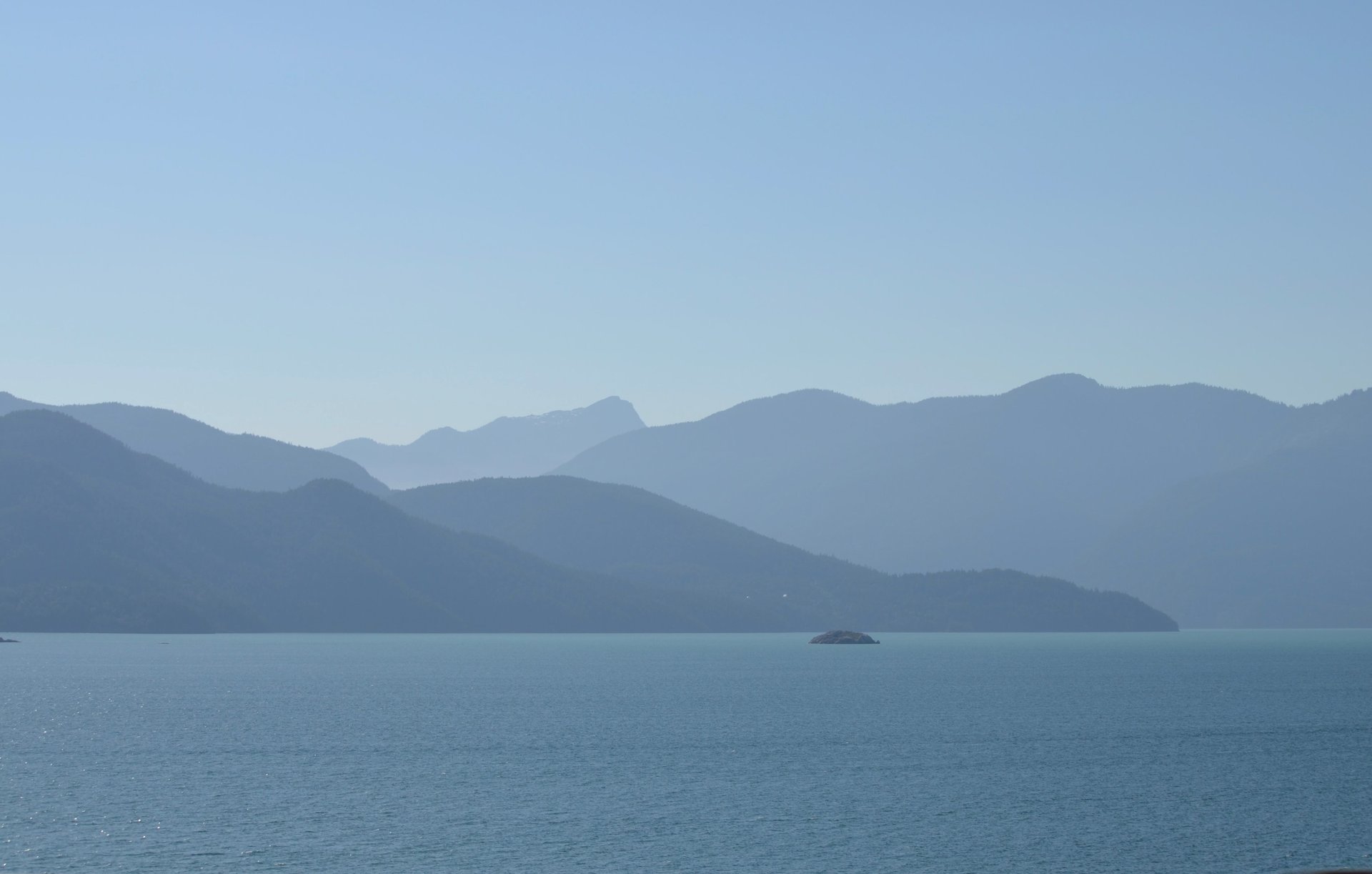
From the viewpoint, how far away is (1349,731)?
146m

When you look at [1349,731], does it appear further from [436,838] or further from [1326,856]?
[436,838]

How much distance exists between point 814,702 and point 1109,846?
9904cm

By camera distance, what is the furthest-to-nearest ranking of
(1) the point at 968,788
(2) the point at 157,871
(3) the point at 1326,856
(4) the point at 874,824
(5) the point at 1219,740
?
1. (5) the point at 1219,740
2. (1) the point at 968,788
3. (4) the point at 874,824
4. (3) the point at 1326,856
5. (2) the point at 157,871

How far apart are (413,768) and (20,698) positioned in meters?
82.4

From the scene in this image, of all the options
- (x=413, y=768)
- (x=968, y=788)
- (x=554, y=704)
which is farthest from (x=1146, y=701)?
(x=413, y=768)

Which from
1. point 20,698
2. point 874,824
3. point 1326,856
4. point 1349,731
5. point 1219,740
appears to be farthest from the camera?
point 20,698

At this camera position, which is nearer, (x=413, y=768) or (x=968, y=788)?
(x=968, y=788)

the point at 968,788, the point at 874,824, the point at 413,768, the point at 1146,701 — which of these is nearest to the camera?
the point at 874,824

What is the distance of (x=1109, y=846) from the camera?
268 feet

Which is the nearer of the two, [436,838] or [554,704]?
[436,838]

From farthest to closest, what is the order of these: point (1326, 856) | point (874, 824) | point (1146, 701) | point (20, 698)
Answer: point (1146, 701) → point (20, 698) → point (874, 824) → point (1326, 856)

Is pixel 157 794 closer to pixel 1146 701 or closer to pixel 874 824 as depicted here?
pixel 874 824

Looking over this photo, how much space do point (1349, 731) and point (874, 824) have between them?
79.3 meters

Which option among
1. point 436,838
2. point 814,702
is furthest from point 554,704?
point 436,838
